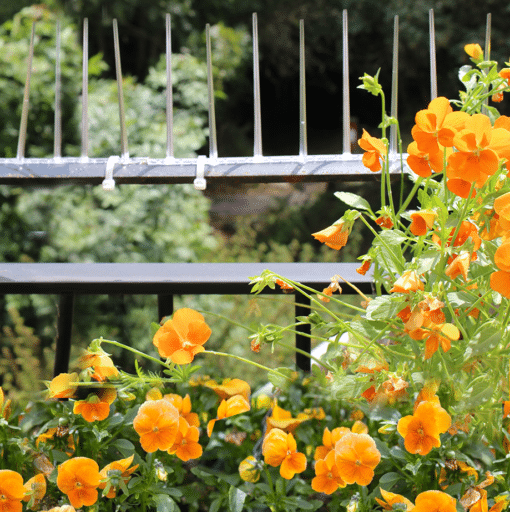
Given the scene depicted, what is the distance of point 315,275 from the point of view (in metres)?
0.87

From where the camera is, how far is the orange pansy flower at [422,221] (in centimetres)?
52

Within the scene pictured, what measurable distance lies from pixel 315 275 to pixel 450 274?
38 cm

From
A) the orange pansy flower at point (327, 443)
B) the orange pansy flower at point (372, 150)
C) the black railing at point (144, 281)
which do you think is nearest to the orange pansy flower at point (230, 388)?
the orange pansy flower at point (327, 443)

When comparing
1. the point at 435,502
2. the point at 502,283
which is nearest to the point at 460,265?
the point at 502,283

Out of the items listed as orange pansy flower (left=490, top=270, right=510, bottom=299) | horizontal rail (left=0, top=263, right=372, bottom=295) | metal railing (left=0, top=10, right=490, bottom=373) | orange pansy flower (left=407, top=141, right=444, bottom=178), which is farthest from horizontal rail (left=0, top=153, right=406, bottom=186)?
orange pansy flower (left=490, top=270, right=510, bottom=299)

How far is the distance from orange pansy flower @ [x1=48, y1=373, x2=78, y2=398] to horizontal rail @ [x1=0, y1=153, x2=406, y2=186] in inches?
14.0

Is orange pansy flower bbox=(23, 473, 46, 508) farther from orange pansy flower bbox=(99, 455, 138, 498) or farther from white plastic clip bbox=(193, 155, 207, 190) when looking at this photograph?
white plastic clip bbox=(193, 155, 207, 190)

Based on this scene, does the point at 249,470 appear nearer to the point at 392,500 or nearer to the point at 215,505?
the point at 215,505

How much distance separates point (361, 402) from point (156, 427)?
24 cm

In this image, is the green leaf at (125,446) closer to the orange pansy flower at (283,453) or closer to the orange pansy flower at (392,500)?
the orange pansy flower at (283,453)

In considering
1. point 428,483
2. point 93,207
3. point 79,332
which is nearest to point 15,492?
point 428,483

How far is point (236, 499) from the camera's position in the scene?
62 centimetres

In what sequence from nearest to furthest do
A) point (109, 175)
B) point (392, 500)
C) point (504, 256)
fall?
point (504, 256) → point (392, 500) → point (109, 175)

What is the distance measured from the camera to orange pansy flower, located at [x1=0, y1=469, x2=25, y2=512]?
0.59 m
